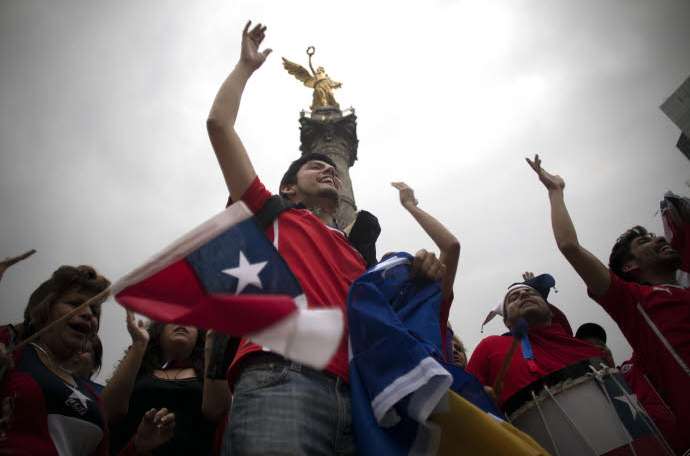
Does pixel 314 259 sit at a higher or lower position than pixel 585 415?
higher

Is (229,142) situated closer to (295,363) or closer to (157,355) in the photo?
(295,363)

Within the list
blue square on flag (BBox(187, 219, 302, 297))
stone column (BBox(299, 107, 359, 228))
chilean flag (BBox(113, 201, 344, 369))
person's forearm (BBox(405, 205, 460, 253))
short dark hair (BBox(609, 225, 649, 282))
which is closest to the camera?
chilean flag (BBox(113, 201, 344, 369))

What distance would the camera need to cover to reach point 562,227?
3010 millimetres

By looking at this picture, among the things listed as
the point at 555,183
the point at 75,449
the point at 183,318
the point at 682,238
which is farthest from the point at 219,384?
the point at 682,238

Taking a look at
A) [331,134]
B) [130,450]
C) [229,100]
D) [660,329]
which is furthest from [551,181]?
[331,134]

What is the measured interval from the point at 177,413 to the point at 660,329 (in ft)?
10.5

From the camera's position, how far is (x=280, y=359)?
1.52m

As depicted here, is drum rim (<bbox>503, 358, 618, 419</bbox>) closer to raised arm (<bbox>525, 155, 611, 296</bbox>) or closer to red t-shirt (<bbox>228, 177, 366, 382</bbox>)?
raised arm (<bbox>525, 155, 611, 296</bbox>)

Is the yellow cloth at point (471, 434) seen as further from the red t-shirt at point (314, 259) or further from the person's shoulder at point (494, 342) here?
the person's shoulder at point (494, 342)

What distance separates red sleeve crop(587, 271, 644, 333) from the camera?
9.22 feet

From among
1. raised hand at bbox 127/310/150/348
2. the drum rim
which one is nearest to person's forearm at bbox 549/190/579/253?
the drum rim

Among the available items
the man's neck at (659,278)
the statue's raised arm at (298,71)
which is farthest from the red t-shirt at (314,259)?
the statue's raised arm at (298,71)

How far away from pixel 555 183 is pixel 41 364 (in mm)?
3721

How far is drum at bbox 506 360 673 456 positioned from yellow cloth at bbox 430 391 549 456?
1283mm
